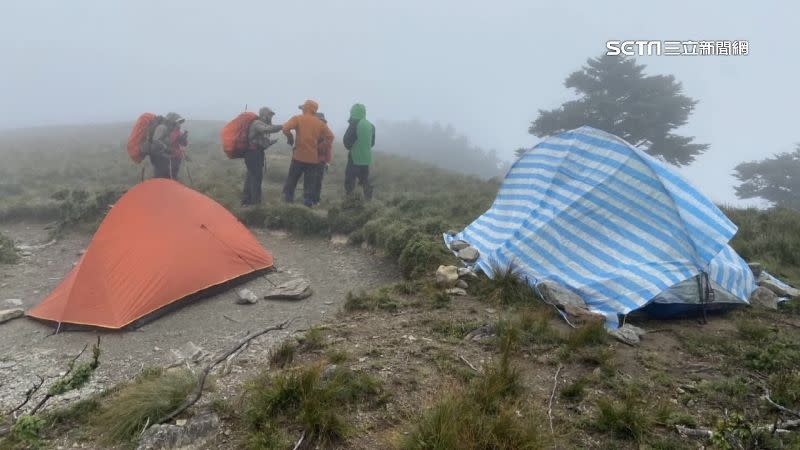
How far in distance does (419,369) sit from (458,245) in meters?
3.63

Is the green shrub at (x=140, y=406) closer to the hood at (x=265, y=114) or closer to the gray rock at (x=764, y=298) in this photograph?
the gray rock at (x=764, y=298)

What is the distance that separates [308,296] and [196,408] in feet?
11.2

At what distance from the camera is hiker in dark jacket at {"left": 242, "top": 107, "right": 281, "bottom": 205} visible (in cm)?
1062

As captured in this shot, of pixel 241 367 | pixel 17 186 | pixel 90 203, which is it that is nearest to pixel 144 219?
pixel 241 367

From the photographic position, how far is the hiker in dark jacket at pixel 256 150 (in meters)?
10.6

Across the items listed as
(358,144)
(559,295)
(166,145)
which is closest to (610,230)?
(559,295)

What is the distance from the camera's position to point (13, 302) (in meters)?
7.05

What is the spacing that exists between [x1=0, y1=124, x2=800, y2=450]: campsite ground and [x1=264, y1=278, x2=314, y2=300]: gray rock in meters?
0.13

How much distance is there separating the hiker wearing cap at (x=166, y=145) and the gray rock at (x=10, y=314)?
5196mm

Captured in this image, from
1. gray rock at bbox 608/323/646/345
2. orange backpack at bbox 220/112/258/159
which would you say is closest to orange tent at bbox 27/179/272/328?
orange backpack at bbox 220/112/258/159

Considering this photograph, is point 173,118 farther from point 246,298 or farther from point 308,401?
point 308,401

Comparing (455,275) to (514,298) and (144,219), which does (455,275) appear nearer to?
(514,298)

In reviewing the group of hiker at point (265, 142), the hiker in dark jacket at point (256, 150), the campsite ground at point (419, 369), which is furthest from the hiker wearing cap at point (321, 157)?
the campsite ground at point (419, 369)

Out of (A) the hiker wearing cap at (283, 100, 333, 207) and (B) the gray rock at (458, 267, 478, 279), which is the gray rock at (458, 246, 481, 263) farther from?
(A) the hiker wearing cap at (283, 100, 333, 207)
